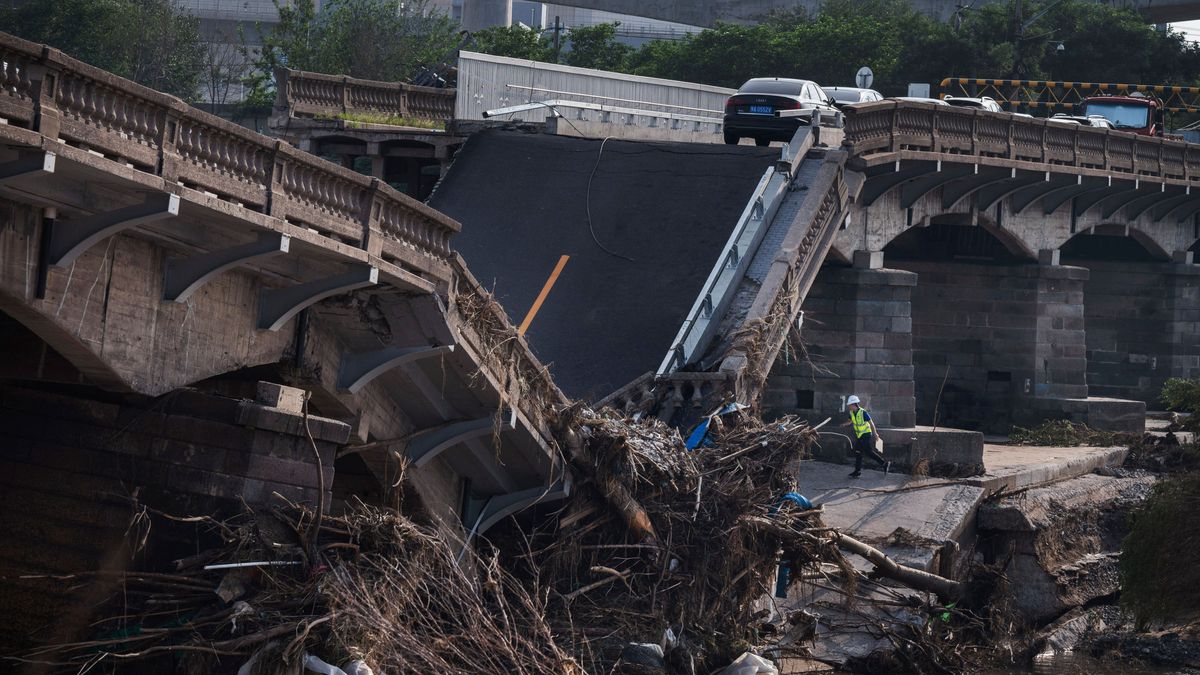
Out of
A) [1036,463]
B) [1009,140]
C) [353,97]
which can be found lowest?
[1036,463]

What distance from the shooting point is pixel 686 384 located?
21594 mm

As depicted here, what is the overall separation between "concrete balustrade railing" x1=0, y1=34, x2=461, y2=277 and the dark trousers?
12.6 m

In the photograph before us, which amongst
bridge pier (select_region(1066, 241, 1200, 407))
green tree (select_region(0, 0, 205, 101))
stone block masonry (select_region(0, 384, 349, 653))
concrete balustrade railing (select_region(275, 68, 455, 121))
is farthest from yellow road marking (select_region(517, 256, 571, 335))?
green tree (select_region(0, 0, 205, 101))

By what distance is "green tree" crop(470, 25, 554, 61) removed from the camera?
61844 millimetres

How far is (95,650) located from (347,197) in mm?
4538

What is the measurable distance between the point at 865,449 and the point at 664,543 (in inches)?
401

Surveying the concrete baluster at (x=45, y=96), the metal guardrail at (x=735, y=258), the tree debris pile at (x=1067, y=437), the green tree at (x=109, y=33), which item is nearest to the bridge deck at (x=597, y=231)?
the metal guardrail at (x=735, y=258)

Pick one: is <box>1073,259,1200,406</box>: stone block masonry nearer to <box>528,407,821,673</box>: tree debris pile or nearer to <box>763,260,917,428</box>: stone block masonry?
<box>763,260,917,428</box>: stone block masonry

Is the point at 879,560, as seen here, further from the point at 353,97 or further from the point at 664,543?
the point at 353,97

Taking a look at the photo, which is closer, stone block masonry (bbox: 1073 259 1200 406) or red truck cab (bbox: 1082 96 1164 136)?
stone block masonry (bbox: 1073 259 1200 406)

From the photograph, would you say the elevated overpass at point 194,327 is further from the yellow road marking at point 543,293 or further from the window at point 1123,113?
the window at point 1123,113

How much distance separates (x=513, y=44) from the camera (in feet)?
203

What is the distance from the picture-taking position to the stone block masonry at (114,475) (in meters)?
14.2

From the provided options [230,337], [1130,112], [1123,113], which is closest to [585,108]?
[230,337]
